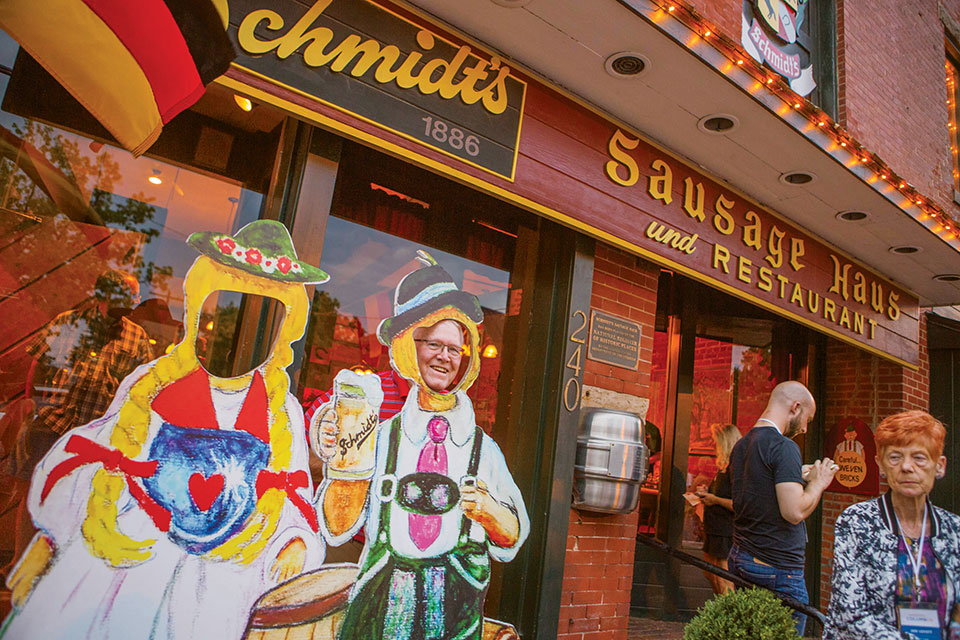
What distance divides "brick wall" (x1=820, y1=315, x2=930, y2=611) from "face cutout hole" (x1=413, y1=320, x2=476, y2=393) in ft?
16.5

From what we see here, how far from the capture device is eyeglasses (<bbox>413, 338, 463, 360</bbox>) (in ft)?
10.6

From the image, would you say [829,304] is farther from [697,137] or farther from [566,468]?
[566,468]

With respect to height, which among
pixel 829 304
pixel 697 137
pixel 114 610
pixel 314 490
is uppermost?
pixel 697 137

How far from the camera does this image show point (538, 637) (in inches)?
129

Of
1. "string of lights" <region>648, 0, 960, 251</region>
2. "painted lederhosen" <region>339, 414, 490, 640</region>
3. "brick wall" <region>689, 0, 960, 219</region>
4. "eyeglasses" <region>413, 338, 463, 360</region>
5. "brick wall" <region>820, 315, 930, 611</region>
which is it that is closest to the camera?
"painted lederhosen" <region>339, 414, 490, 640</region>

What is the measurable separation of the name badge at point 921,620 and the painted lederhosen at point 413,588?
6.10ft

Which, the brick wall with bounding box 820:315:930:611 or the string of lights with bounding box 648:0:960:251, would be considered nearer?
the string of lights with bounding box 648:0:960:251

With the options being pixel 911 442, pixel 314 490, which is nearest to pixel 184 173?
pixel 314 490

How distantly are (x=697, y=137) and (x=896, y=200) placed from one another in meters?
1.82

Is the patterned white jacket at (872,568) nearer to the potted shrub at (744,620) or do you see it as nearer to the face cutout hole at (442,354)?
the potted shrub at (744,620)

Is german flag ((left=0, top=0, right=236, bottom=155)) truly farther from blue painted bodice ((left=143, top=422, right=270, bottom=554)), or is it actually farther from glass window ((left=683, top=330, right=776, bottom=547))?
glass window ((left=683, top=330, right=776, bottom=547))

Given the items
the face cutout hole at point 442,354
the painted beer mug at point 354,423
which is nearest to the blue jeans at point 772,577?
the face cutout hole at point 442,354

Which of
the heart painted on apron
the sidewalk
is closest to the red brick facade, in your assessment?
the sidewalk

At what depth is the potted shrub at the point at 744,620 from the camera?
262 centimetres
